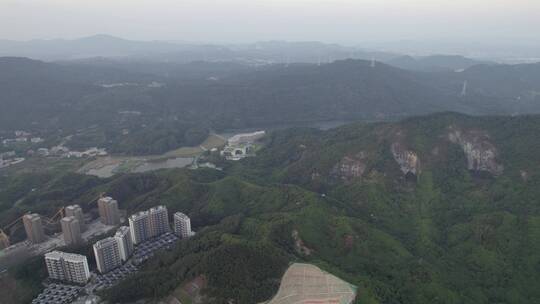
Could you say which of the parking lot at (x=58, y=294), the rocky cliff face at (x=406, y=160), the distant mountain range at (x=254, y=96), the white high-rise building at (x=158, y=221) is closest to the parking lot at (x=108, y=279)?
the parking lot at (x=58, y=294)

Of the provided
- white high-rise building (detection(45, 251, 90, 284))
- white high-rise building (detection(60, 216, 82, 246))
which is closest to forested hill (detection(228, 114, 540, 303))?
white high-rise building (detection(45, 251, 90, 284))

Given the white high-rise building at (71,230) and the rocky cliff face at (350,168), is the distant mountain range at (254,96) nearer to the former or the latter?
the rocky cliff face at (350,168)

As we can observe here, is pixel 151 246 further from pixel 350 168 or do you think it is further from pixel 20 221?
pixel 350 168

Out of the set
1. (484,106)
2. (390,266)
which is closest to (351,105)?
(484,106)

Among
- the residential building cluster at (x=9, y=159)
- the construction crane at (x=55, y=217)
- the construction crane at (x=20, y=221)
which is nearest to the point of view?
the construction crane at (x=20, y=221)

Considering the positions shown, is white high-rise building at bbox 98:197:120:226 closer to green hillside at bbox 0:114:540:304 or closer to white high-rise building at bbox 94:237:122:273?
green hillside at bbox 0:114:540:304

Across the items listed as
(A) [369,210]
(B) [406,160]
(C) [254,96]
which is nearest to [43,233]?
(A) [369,210]
